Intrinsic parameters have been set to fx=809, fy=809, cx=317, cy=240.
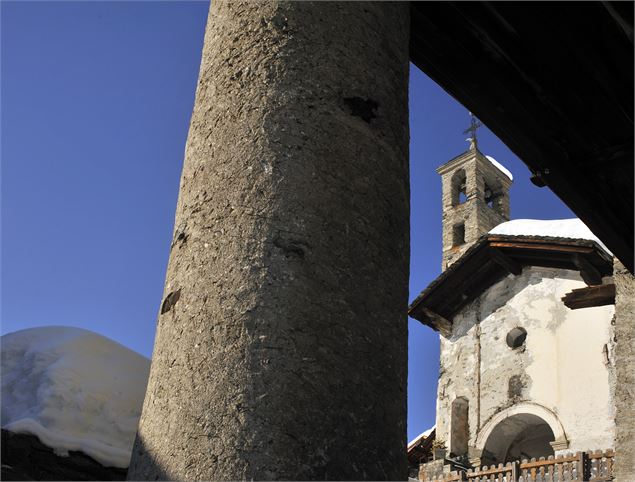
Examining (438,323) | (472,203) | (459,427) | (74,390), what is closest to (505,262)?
(438,323)

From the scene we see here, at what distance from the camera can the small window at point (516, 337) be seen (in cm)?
1631

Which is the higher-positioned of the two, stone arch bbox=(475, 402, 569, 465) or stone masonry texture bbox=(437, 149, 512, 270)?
stone masonry texture bbox=(437, 149, 512, 270)

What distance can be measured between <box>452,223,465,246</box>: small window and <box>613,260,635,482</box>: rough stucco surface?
23725 millimetres

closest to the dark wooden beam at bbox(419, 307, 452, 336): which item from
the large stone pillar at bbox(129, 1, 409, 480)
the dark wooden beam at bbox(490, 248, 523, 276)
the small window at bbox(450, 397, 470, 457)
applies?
the small window at bbox(450, 397, 470, 457)

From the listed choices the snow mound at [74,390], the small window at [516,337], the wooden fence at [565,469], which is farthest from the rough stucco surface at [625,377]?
the small window at [516,337]

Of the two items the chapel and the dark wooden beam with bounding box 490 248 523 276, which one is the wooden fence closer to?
the chapel

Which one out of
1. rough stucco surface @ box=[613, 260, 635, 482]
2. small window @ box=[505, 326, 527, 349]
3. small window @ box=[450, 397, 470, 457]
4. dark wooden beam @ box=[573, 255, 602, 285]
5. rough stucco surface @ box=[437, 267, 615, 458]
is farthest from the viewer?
small window @ box=[505, 326, 527, 349]

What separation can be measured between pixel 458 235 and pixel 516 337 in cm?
1154

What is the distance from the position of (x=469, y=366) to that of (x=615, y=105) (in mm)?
14370

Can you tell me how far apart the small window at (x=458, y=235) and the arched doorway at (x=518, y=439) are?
11.6 m

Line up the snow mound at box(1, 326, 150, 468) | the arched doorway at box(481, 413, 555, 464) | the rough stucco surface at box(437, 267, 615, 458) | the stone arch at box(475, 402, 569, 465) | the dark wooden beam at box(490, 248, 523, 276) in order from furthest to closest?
1. the dark wooden beam at box(490, 248, 523, 276)
2. the arched doorway at box(481, 413, 555, 464)
3. the stone arch at box(475, 402, 569, 465)
4. the rough stucco surface at box(437, 267, 615, 458)
5. the snow mound at box(1, 326, 150, 468)

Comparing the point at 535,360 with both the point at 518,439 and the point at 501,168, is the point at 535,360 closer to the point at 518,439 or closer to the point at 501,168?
the point at 518,439

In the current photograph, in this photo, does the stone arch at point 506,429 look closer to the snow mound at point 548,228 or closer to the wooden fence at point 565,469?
the wooden fence at point 565,469

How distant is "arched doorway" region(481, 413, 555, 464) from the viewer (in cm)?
1576
